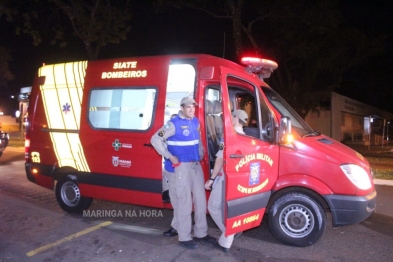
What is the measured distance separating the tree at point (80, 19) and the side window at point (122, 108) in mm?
10598

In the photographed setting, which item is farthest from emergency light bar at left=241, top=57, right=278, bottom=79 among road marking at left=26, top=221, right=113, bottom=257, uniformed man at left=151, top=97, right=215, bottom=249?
road marking at left=26, top=221, right=113, bottom=257

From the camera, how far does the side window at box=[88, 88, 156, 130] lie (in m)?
5.73

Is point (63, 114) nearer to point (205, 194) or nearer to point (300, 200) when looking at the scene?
point (205, 194)

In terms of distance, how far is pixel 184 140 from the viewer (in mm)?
4961

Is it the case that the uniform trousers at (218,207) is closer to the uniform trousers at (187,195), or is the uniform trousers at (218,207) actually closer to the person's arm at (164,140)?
the uniform trousers at (187,195)

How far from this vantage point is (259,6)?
16.1m

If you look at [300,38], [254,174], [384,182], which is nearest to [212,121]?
[254,174]

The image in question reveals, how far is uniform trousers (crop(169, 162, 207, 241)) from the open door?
2.22ft

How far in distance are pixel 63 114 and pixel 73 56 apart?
24882 mm

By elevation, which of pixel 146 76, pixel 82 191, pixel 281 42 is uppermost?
pixel 281 42

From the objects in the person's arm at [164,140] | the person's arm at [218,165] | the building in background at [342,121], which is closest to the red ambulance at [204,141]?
the person's arm at [218,165]

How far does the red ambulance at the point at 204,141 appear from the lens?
16.2 ft

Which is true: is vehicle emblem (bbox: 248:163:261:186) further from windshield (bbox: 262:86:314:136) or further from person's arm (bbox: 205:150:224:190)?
windshield (bbox: 262:86:314:136)

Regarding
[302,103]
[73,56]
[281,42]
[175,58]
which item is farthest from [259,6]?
[73,56]
